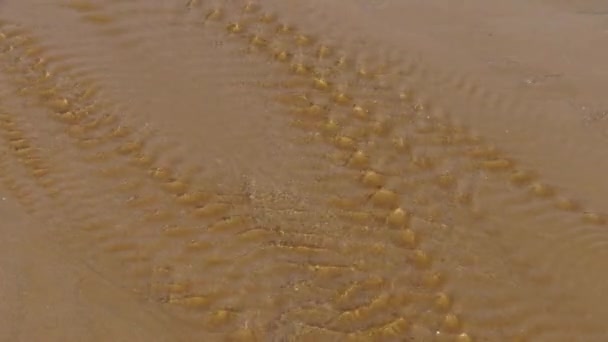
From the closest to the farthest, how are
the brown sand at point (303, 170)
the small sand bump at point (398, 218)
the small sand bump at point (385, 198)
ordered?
the brown sand at point (303, 170)
the small sand bump at point (398, 218)
the small sand bump at point (385, 198)

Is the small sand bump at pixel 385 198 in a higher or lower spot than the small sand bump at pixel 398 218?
higher

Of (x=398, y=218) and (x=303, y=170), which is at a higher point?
(x=303, y=170)

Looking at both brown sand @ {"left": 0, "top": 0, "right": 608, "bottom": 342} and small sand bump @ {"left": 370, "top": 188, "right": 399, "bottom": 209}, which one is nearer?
brown sand @ {"left": 0, "top": 0, "right": 608, "bottom": 342}

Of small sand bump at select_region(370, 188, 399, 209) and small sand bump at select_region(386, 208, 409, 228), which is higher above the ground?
small sand bump at select_region(370, 188, 399, 209)

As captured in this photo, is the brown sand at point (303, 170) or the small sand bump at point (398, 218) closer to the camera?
the brown sand at point (303, 170)

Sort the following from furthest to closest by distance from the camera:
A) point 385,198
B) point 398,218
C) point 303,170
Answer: point 303,170 → point 385,198 → point 398,218

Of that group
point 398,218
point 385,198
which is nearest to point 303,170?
point 385,198

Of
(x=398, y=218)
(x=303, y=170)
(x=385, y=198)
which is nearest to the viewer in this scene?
(x=398, y=218)

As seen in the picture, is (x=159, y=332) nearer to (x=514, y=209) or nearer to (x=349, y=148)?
(x=349, y=148)

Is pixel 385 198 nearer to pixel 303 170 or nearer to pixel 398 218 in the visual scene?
pixel 398 218
